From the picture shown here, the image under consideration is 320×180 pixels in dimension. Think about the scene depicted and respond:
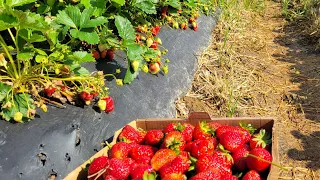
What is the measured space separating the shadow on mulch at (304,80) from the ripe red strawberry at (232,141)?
137cm

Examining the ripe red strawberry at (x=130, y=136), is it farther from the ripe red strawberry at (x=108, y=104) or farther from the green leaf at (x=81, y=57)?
the green leaf at (x=81, y=57)

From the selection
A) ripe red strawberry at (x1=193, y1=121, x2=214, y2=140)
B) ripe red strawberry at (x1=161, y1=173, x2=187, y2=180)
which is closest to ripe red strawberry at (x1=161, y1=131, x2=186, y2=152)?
ripe red strawberry at (x1=193, y1=121, x2=214, y2=140)

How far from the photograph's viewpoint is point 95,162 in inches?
83.4

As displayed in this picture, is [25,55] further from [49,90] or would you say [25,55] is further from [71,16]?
[71,16]

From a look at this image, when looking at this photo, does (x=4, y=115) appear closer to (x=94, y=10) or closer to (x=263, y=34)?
(x=94, y=10)

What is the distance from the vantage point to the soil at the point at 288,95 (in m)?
3.55

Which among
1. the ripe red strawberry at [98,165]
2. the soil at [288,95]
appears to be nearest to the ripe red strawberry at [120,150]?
the ripe red strawberry at [98,165]

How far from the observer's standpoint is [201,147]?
218 centimetres

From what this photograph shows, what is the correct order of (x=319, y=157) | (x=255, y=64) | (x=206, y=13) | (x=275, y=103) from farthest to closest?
(x=206, y=13) < (x=255, y=64) < (x=275, y=103) < (x=319, y=157)

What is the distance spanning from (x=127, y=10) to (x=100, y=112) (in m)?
1.21

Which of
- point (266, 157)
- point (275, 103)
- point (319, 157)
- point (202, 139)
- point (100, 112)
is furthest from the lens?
point (275, 103)

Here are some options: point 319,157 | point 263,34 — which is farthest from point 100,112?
point 263,34

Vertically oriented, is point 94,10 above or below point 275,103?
above

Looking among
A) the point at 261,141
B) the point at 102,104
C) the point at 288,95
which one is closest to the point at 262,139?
the point at 261,141
